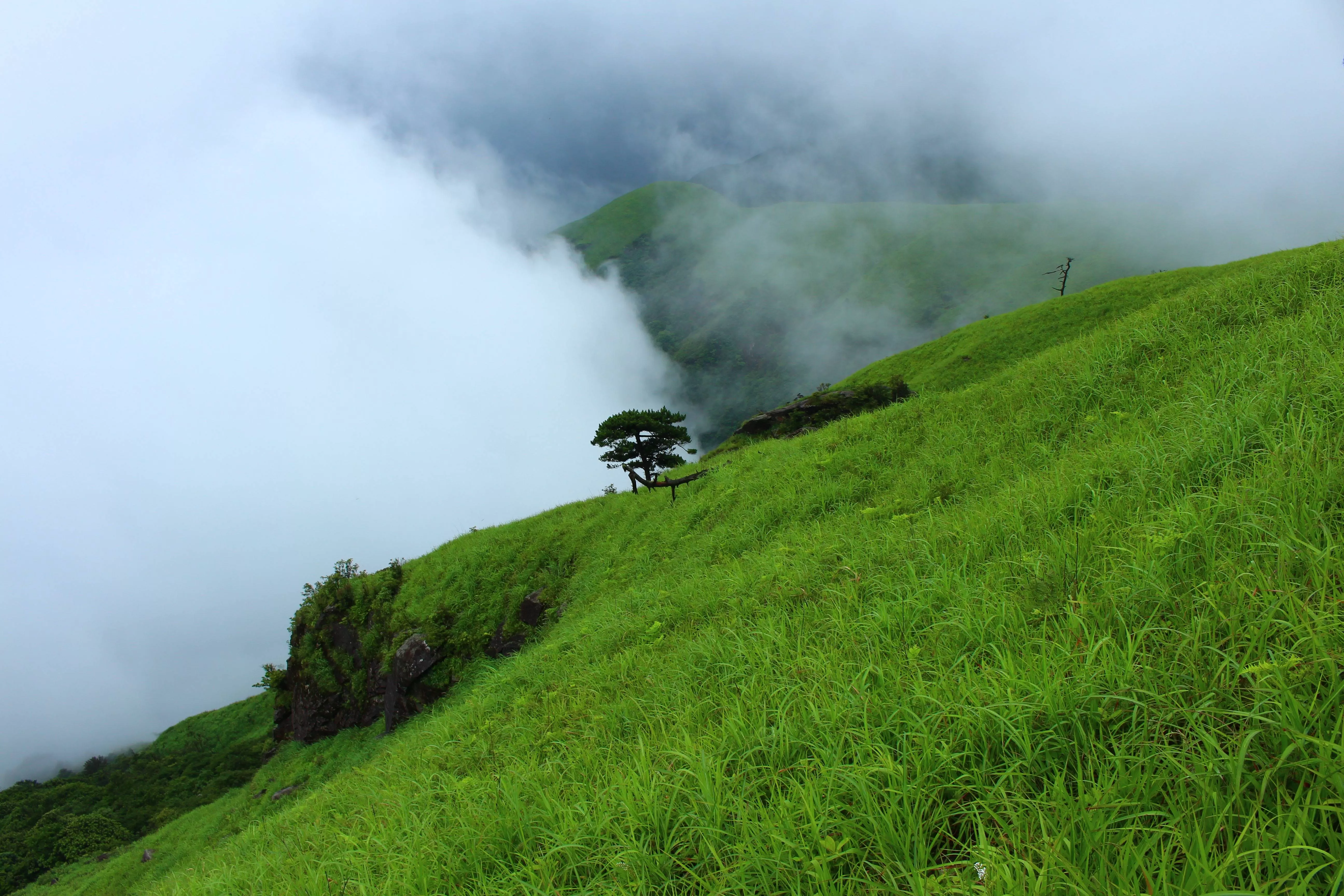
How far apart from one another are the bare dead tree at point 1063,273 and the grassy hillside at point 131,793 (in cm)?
8564

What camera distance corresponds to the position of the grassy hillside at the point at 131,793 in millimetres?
35875

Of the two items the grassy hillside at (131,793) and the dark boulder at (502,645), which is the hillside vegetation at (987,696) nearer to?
the dark boulder at (502,645)

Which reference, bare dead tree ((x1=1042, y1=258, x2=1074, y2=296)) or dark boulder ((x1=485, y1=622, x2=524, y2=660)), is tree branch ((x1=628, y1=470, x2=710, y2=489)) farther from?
bare dead tree ((x1=1042, y1=258, x2=1074, y2=296))

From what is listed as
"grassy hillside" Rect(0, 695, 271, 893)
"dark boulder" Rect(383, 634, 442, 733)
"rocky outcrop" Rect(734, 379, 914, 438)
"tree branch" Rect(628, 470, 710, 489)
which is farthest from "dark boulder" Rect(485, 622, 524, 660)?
"rocky outcrop" Rect(734, 379, 914, 438)

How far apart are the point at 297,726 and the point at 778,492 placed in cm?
2370

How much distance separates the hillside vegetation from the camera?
2.31 meters

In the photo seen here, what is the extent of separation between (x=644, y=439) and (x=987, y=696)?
2583 centimetres

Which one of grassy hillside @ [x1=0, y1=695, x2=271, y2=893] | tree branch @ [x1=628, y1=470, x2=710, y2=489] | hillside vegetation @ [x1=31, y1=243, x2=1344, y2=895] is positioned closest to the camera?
hillside vegetation @ [x1=31, y1=243, x2=1344, y2=895]

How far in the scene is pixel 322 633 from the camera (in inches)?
935

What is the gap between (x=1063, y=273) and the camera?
100 m

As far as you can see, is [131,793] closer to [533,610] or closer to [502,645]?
[502,645]

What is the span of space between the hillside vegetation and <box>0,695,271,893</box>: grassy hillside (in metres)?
29.5

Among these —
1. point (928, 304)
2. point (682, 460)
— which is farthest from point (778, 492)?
point (928, 304)

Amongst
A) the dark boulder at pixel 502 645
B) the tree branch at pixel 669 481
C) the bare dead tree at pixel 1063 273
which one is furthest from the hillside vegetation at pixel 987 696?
the bare dead tree at pixel 1063 273
